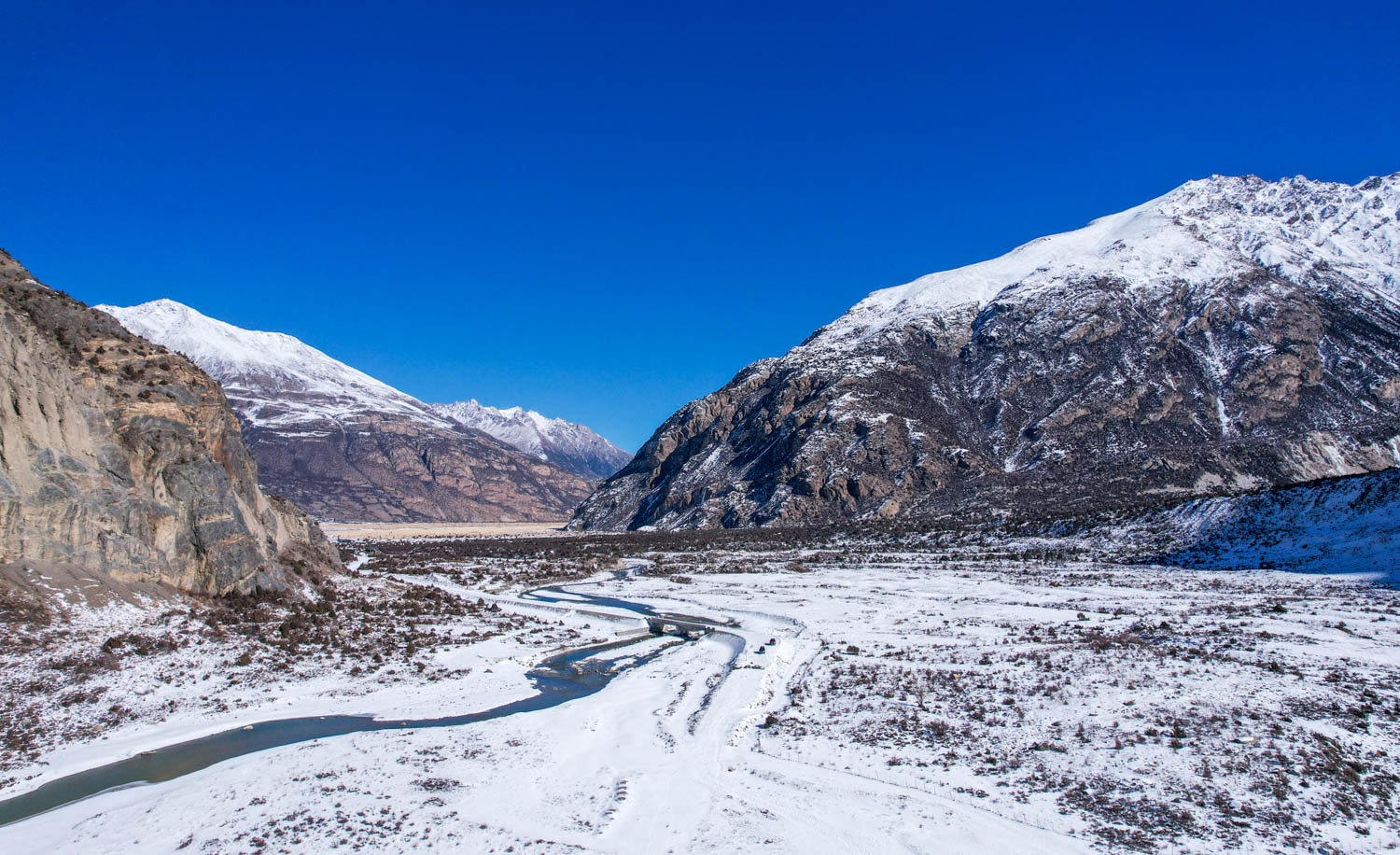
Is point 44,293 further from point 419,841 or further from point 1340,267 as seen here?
point 1340,267

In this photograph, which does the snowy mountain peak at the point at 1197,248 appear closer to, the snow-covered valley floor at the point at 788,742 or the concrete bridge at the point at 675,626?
the concrete bridge at the point at 675,626

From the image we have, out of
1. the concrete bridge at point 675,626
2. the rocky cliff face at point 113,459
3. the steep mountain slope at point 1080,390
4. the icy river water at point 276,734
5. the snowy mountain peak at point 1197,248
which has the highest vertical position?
the snowy mountain peak at point 1197,248

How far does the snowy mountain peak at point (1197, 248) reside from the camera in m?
117

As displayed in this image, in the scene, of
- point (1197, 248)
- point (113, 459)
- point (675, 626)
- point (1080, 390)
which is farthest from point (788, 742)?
point (1197, 248)

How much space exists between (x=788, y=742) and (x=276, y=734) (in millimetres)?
10921

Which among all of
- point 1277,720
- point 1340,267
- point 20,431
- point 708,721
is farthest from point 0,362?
point 1340,267

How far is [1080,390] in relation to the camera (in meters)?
99.9

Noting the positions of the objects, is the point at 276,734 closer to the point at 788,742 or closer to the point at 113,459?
the point at 788,742

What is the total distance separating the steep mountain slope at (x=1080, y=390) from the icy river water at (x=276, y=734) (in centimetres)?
6726

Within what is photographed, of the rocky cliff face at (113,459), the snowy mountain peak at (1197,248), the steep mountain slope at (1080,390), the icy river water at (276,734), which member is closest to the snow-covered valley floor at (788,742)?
the icy river water at (276,734)

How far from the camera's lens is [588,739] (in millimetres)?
16016

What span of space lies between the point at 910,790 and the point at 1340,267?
14585 cm

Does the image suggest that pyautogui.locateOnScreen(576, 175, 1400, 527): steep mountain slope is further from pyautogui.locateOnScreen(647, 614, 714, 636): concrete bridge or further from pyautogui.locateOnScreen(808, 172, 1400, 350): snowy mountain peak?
pyautogui.locateOnScreen(647, 614, 714, 636): concrete bridge

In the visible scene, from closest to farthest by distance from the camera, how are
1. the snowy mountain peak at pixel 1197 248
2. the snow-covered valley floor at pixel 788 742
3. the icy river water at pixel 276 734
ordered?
1. the snow-covered valley floor at pixel 788 742
2. the icy river water at pixel 276 734
3. the snowy mountain peak at pixel 1197 248
